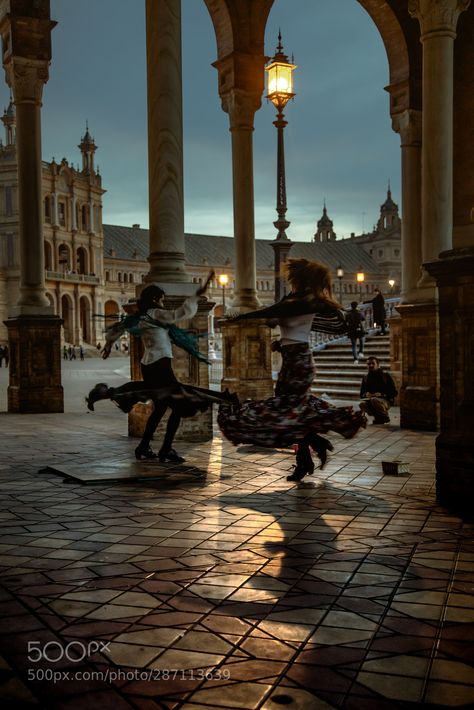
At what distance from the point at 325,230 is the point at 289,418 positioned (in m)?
123

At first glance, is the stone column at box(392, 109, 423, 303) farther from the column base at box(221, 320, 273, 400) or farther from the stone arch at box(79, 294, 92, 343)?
the stone arch at box(79, 294, 92, 343)

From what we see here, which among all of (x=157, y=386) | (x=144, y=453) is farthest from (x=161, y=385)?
(x=144, y=453)

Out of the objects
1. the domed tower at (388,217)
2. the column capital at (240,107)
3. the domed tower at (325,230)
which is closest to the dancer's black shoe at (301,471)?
the column capital at (240,107)

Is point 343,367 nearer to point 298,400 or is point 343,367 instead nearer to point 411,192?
point 411,192

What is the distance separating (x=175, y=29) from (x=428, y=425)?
6358mm

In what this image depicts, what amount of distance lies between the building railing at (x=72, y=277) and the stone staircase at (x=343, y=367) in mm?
58648

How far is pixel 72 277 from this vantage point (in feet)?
254

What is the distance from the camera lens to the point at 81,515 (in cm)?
503

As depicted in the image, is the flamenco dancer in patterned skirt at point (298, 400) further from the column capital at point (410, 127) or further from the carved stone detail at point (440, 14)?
the column capital at point (410, 127)

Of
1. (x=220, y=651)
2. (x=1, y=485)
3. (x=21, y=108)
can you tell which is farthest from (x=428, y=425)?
(x=21, y=108)

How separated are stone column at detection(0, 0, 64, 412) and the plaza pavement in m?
7.51

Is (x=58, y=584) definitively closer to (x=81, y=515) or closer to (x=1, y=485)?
(x=81, y=515)

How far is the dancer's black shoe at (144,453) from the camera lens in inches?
293

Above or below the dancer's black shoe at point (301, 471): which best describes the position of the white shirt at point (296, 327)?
above
